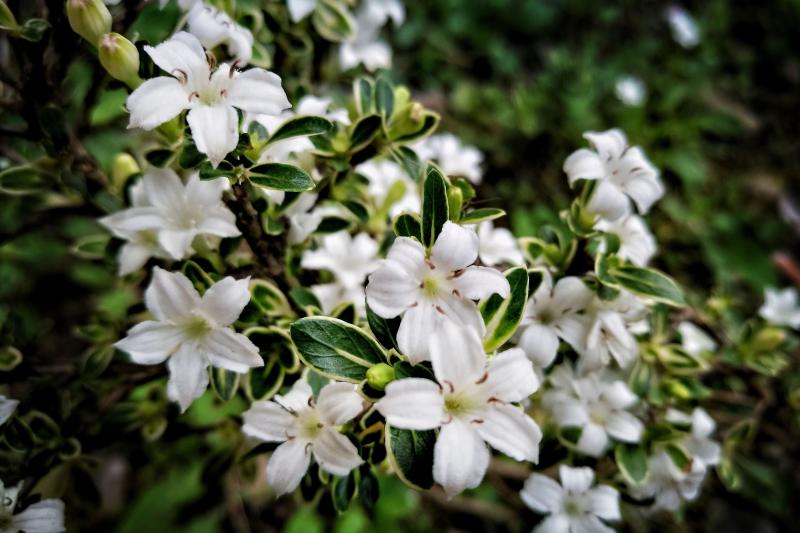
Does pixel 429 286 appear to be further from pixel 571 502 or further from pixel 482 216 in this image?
pixel 571 502

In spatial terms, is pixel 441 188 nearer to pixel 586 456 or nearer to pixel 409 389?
pixel 409 389

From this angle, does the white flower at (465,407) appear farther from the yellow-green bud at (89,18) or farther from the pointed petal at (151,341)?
the yellow-green bud at (89,18)

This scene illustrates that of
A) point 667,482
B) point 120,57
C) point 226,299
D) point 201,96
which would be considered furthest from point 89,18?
point 667,482

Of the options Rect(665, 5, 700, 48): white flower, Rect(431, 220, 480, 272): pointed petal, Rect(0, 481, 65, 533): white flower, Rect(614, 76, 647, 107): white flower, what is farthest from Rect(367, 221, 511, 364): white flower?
Rect(665, 5, 700, 48): white flower

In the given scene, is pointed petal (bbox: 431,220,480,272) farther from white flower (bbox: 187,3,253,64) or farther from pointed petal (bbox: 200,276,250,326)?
white flower (bbox: 187,3,253,64)

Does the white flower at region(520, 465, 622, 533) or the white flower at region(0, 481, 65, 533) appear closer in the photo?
the white flower at region(0, 481, 65, 533)

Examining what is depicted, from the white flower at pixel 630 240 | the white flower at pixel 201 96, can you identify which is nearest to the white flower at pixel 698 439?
the white flower at pixel 630 240
